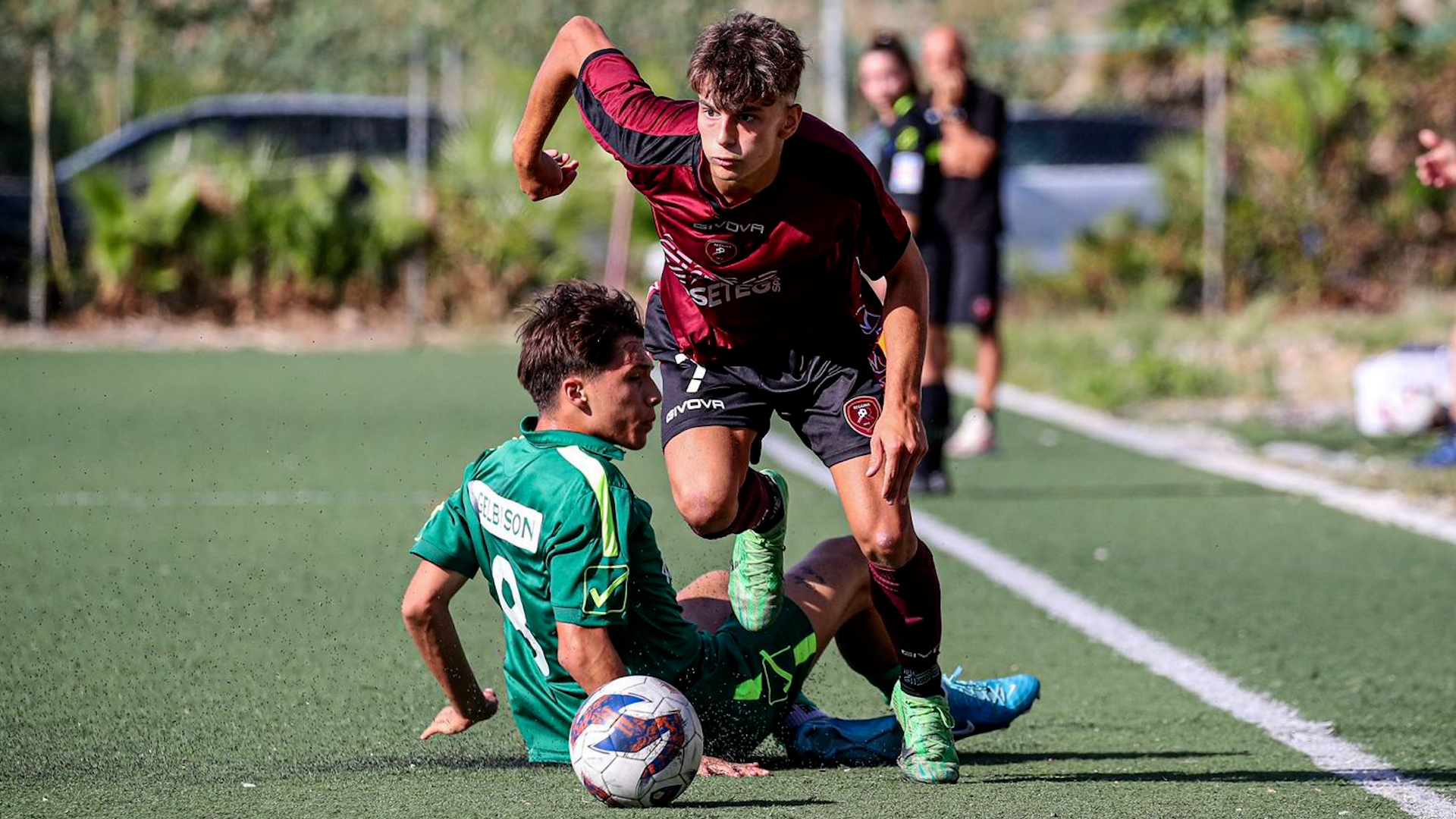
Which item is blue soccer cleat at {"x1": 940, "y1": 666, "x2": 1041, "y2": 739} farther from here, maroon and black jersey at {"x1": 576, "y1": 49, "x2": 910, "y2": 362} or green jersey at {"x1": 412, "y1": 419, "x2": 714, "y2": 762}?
maroon and black jersey at {"x1": 576, "y1": 49, "x2": 910, "y2": 362}

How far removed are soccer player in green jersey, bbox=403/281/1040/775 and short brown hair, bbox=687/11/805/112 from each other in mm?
529

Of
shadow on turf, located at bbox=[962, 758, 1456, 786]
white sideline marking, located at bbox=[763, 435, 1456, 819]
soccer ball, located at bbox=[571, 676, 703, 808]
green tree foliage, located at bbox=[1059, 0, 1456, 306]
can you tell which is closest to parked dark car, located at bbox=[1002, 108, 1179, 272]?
green tree foliage, located at bbox=[1059, 0, 1456, 306]

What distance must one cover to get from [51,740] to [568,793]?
1350 millimetres

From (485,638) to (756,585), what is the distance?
1808mm

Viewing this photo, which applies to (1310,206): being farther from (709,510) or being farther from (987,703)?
(709,510)

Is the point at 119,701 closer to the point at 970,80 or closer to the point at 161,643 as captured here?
the point at 161,643

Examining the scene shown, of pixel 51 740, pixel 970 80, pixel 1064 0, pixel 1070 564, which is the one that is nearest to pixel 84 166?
pixel 970 80

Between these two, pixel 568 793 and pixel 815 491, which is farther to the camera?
pixel 815 491

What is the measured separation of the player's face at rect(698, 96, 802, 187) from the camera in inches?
159

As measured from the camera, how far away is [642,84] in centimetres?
447

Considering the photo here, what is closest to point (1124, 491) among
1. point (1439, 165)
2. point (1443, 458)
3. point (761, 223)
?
point (1443, 458)

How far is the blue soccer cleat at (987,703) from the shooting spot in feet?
14.7

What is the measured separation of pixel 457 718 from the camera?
4.16 m

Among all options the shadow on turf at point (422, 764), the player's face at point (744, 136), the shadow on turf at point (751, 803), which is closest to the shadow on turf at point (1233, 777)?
the shadow on turf at point (751, 803)
